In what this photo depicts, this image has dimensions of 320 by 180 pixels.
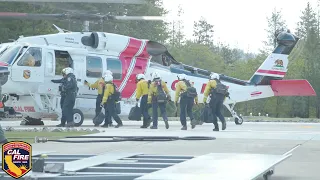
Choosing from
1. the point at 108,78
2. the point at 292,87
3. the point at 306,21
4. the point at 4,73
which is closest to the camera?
the point at 4,73

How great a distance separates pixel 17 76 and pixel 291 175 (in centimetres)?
1230

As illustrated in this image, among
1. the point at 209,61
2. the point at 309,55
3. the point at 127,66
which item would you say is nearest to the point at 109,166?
the point at 127,66

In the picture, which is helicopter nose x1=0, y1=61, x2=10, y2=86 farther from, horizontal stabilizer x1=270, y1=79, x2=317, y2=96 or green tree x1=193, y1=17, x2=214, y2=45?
green tree x1=193, y1=17, x2=214, y2=45

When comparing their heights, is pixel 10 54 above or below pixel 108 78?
above

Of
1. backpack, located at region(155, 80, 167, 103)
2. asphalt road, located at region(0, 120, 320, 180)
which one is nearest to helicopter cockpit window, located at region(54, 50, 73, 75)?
backpack, located at region(155, 80, 167, 103)

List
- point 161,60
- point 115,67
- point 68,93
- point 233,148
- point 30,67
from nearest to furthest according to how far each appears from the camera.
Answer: point 233,148
point 68,93
point 30,67
point 115,67
point 161,60

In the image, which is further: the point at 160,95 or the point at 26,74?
the point at 26,74

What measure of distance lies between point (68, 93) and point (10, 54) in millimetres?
2073

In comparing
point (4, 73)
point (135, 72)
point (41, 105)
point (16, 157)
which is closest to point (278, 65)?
point (135, 72)

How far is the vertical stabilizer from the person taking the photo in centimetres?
2500

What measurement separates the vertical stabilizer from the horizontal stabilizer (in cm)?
31

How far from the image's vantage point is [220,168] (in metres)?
7.75

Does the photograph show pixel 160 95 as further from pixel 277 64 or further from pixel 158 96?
pixel 277 64

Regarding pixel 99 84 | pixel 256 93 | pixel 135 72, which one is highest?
pixel 135 72
